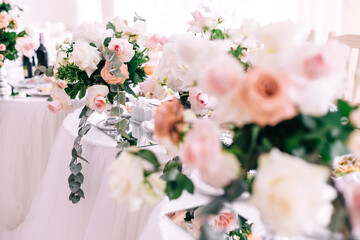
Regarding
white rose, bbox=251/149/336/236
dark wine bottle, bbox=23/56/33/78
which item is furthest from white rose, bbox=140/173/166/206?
dark wine bottle, bbox=23/56/33/78

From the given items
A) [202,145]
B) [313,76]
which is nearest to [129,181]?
[202,145]

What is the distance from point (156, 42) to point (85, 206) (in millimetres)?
730

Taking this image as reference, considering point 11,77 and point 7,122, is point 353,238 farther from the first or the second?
point 11,77

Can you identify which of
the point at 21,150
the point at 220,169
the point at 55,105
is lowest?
the point at 21,150

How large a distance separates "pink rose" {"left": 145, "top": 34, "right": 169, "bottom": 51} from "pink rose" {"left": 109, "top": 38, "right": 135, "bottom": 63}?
7 centimetres

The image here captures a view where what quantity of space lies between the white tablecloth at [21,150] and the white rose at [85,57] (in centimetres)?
102

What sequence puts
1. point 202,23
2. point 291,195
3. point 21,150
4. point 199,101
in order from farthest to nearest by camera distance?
point 21,150 < point 202,23 < point 199,101 < point 291,195

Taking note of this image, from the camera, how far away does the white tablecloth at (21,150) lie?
2127 mm

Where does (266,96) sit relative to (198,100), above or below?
above

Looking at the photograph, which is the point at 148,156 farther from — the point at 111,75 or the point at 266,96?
the point at 111,75

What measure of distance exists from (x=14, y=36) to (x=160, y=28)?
1881 millimetres

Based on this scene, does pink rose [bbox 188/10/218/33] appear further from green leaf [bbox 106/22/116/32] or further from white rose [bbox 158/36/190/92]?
green leaf [bbox 106/22/116/32]

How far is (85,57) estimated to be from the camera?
1.17 metres

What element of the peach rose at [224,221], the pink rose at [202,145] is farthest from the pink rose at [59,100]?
the pink rose at [202,145]
